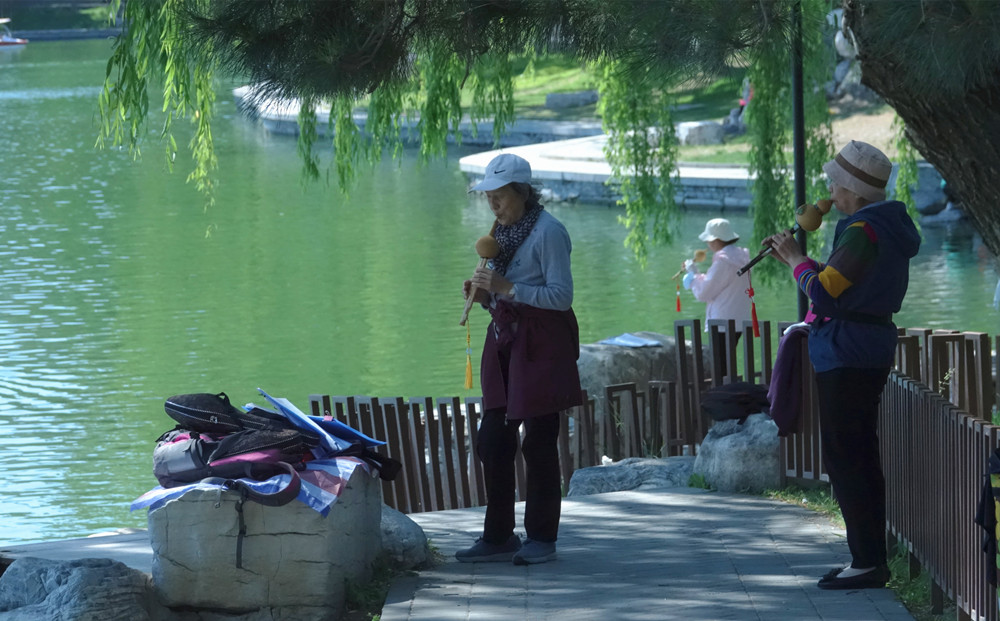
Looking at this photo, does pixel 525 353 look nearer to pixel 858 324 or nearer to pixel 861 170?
pixel 858 324

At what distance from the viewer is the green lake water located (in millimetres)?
13430

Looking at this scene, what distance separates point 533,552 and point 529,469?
346 mm

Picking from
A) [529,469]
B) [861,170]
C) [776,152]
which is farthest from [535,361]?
[776,152]

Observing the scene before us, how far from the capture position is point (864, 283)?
500cm

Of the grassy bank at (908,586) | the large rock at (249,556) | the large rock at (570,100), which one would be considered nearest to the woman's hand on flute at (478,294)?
the large rock at (249,556)

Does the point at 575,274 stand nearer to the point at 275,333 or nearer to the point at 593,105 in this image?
the point at 275,333

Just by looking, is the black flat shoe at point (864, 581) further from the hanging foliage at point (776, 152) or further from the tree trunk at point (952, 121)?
the hanging foliage at point (776, 152)

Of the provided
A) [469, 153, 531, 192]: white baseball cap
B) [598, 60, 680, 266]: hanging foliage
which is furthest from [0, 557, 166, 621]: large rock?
[598, 60, 680, 266]: hanging foliage

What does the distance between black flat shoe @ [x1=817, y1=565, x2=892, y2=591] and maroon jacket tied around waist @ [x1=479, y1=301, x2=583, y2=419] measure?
48.3 inches

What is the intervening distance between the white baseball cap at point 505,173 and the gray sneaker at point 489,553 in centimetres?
150

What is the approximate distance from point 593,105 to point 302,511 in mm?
38085

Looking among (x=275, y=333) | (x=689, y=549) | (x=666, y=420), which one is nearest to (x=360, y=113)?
(x=275, y=333)

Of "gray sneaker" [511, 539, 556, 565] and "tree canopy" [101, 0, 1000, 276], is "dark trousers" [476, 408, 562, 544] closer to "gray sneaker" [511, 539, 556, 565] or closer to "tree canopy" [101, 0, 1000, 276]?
"gray sneaker" [511, 539, 556, 565]

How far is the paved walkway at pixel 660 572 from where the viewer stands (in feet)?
16.7
